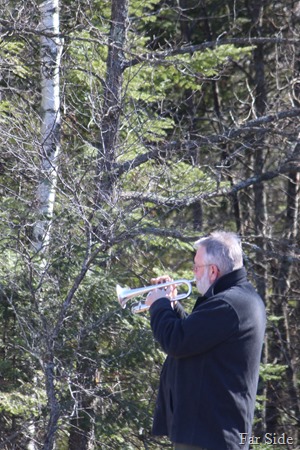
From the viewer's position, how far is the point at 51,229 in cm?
577

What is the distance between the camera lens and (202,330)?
344cm

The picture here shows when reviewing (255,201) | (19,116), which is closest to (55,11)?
(19,116)

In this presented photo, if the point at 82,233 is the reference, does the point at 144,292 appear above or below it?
below

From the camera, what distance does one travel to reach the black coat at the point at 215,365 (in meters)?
3.45

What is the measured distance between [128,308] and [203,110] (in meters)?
7.52

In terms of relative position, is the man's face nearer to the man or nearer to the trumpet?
the man

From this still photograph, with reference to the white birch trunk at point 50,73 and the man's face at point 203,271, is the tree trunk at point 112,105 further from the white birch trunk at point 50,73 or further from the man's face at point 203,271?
the man's face at point 203,271

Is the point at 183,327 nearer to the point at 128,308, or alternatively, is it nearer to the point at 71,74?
the point at 128,308

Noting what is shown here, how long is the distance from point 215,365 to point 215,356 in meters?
0.04

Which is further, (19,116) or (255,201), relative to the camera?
(255,201)

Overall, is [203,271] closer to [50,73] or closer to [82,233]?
[82,233]

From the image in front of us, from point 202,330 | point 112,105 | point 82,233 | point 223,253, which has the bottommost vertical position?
point 202,330

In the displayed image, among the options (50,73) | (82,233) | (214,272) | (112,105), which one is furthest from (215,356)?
(50,73)

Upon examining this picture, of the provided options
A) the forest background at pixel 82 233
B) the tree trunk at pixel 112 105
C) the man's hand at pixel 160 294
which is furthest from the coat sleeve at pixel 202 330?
the tree trunk at pixel 112 105
